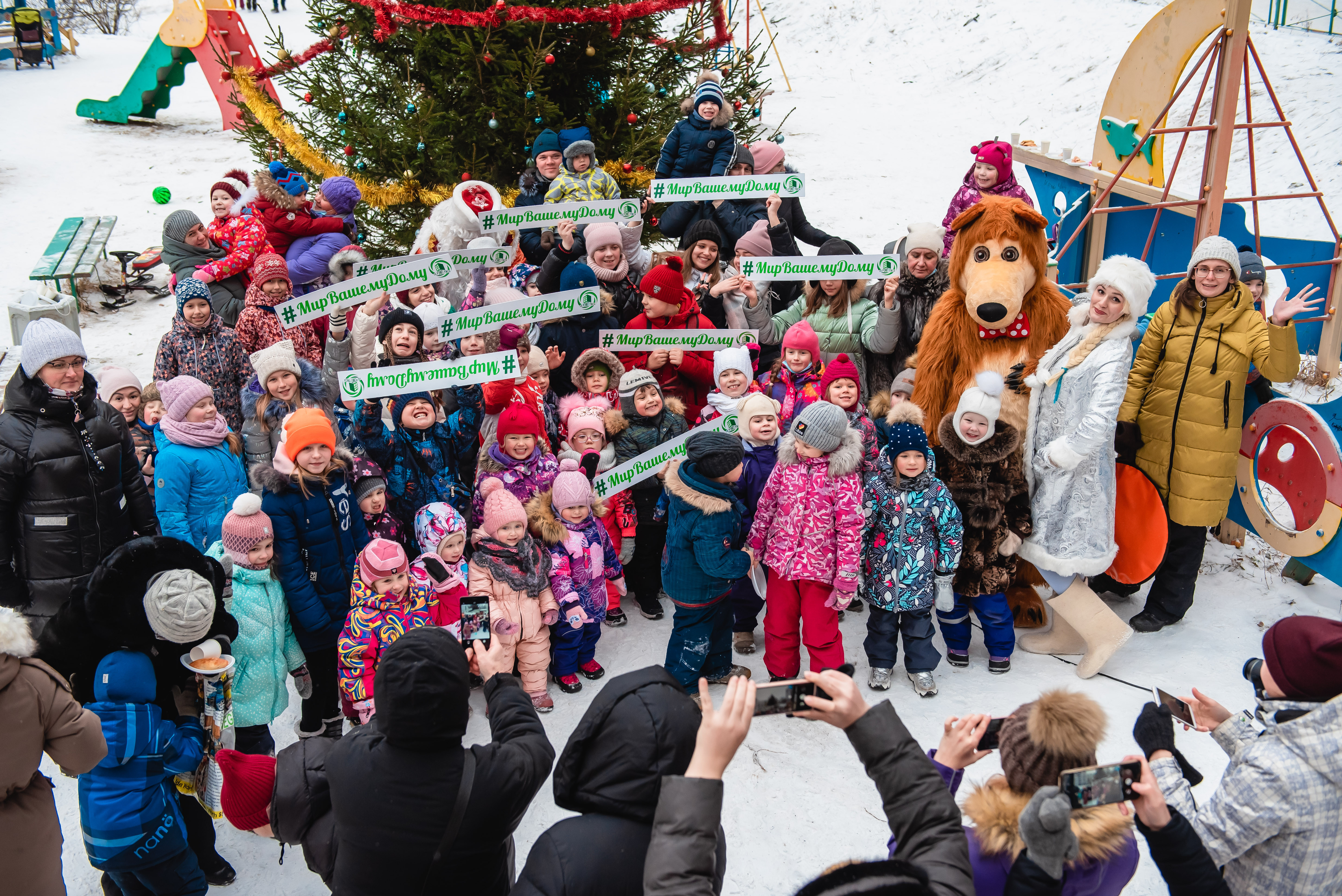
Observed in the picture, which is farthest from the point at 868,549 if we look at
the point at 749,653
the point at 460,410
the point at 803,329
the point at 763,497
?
the point at 460,410

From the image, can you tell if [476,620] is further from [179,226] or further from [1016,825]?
[179,226]

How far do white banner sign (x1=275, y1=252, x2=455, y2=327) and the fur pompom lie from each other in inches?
162

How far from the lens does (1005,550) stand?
4.74 metres

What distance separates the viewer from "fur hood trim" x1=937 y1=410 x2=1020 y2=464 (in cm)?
460

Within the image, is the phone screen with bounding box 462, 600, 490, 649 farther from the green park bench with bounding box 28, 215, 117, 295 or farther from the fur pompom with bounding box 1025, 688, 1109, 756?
the green park bench with bounding box 28, 215, 117, 295

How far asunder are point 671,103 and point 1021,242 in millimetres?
3797

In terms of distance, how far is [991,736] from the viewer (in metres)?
2.45

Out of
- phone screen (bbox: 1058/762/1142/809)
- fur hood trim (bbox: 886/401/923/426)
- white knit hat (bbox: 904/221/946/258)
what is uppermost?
white knit hat (bbox: 904/221/946/258)

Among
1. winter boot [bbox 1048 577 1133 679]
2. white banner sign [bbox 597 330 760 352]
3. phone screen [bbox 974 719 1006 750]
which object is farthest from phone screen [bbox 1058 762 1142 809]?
white banner sign [bbox 597 330 760 352]

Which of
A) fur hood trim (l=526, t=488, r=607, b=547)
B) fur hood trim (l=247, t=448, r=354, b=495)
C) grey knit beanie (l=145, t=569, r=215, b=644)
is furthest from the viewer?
fur hood trim (l=526, t=488, r=607, b=547)

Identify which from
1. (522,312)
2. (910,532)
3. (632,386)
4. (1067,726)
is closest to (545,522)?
(632,386)

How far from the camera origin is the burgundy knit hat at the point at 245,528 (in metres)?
3.83

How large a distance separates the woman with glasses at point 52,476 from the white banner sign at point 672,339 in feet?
8.66

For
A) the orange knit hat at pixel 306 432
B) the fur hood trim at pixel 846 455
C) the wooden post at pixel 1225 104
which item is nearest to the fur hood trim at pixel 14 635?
the orange knit hat at pixel 306 432
